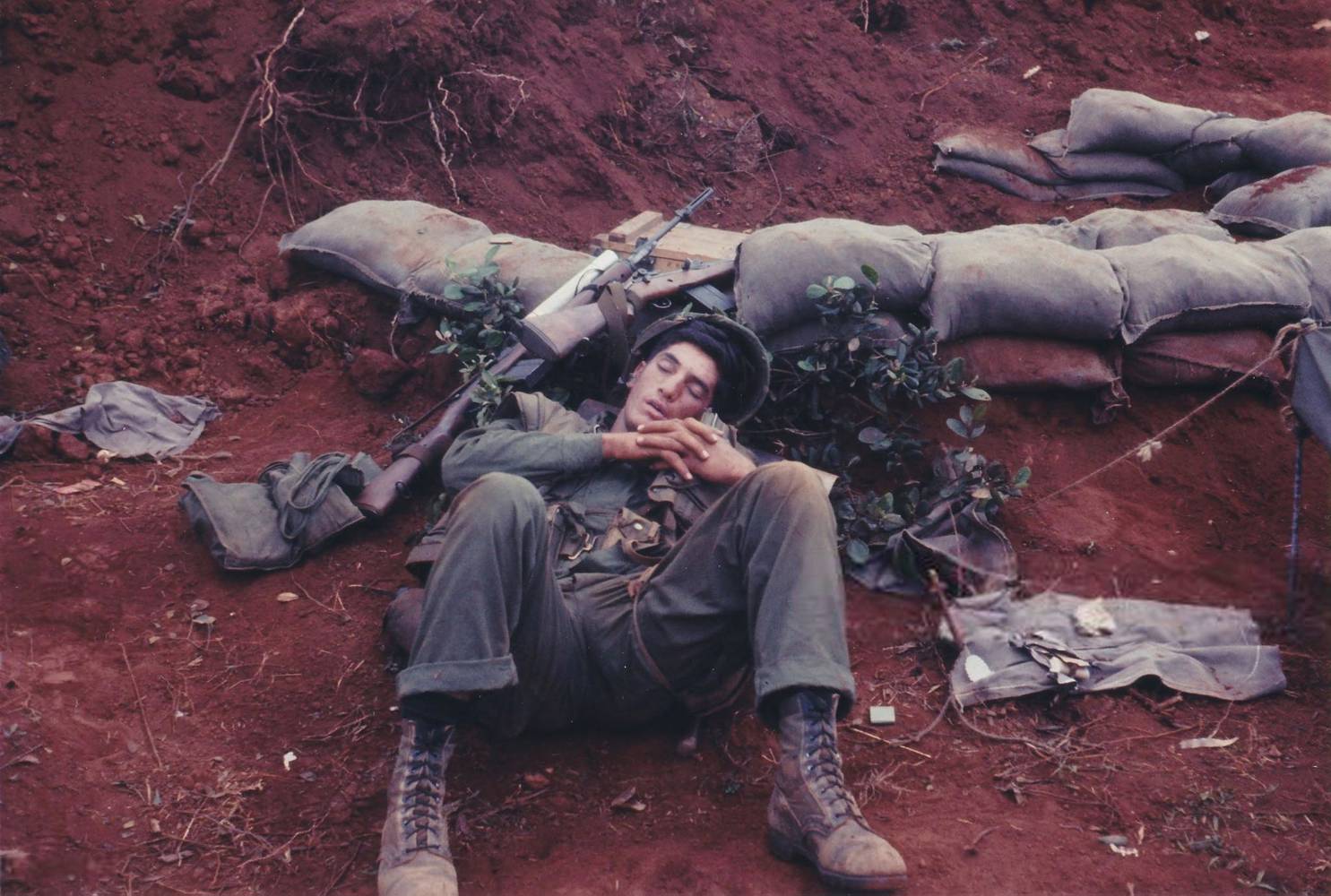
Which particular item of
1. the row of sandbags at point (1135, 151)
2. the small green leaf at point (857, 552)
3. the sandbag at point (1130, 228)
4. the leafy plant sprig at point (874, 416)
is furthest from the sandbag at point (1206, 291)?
the row of sandbags at point (1135, 151)

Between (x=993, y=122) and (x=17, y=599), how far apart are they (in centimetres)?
649

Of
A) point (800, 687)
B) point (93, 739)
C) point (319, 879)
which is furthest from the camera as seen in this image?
point (93, 739)

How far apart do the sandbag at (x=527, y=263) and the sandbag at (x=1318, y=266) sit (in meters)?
2.90

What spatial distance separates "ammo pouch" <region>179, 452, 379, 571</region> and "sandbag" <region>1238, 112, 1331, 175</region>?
4.91 metres

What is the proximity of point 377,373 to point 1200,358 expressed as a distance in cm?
343

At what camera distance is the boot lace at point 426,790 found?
230 cm

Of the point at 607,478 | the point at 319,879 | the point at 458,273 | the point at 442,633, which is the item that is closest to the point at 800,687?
the point at 442,633

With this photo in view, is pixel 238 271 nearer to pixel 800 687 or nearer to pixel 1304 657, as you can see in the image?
pixel 800 687

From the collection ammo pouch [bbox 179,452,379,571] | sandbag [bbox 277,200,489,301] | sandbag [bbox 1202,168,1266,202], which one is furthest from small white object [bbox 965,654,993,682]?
sandbag [bbox 1202,168,1266,202]

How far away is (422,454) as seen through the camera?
3895 millimetres

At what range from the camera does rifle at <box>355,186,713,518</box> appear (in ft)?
12.3

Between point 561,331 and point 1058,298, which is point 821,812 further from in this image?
point 1058,298

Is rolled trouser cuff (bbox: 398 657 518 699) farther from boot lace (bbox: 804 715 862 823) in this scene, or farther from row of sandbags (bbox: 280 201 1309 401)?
row of sandbags (bbox: 280 201 1309 401)

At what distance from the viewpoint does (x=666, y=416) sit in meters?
3.18
